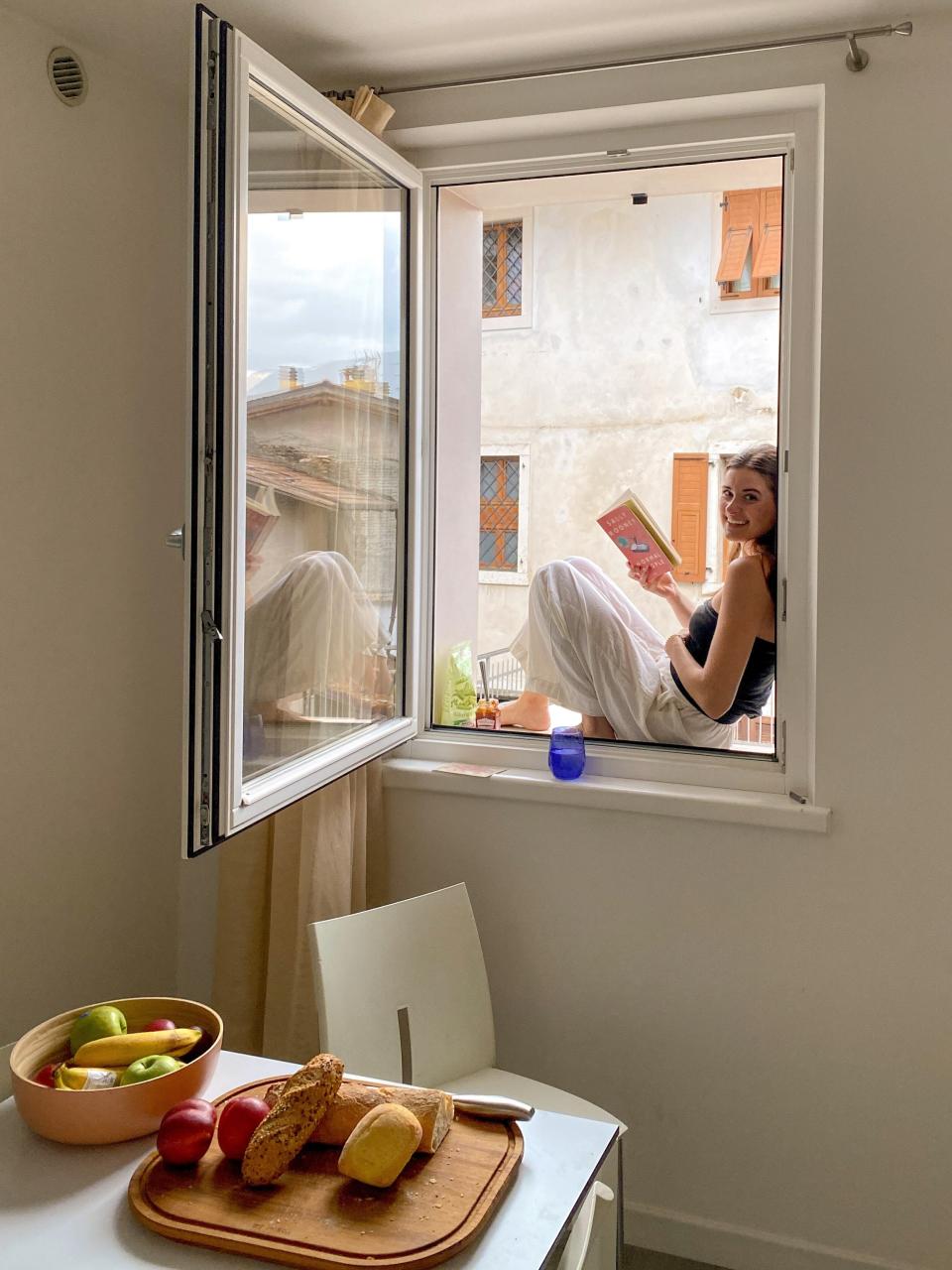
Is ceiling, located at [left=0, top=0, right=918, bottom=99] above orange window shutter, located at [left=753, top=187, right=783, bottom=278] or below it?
above

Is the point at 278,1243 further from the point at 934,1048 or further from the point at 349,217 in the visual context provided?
the point at 349,217

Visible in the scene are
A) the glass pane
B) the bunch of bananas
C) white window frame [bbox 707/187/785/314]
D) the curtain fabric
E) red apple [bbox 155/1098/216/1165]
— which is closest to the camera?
red apple [bbox 155/1098/216/1165]

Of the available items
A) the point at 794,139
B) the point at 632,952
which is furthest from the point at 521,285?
the point at 632,952

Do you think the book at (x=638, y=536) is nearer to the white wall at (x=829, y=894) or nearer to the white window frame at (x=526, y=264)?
the white wall at (x=829, y=894)

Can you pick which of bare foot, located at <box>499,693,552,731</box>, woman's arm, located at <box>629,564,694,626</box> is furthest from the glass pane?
woman's arm, located at <box>629,564,694,626</box>

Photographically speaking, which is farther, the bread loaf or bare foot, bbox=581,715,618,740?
bare foot, bbox=581,715,618,740

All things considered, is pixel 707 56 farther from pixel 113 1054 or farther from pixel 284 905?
pixel 113 1054

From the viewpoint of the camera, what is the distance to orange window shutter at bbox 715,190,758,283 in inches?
86.0

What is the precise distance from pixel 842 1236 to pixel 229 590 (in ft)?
5.41

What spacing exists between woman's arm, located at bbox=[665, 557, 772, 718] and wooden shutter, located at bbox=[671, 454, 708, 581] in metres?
0.16

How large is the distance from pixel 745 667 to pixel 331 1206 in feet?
4.41

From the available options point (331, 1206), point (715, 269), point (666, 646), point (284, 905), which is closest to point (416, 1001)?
point (284, 905)

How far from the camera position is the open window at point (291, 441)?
1485 millimetres

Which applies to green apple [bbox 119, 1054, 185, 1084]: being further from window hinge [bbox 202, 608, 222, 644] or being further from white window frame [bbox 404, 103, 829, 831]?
white window frame [bbox 404, 103, 829, 831]
